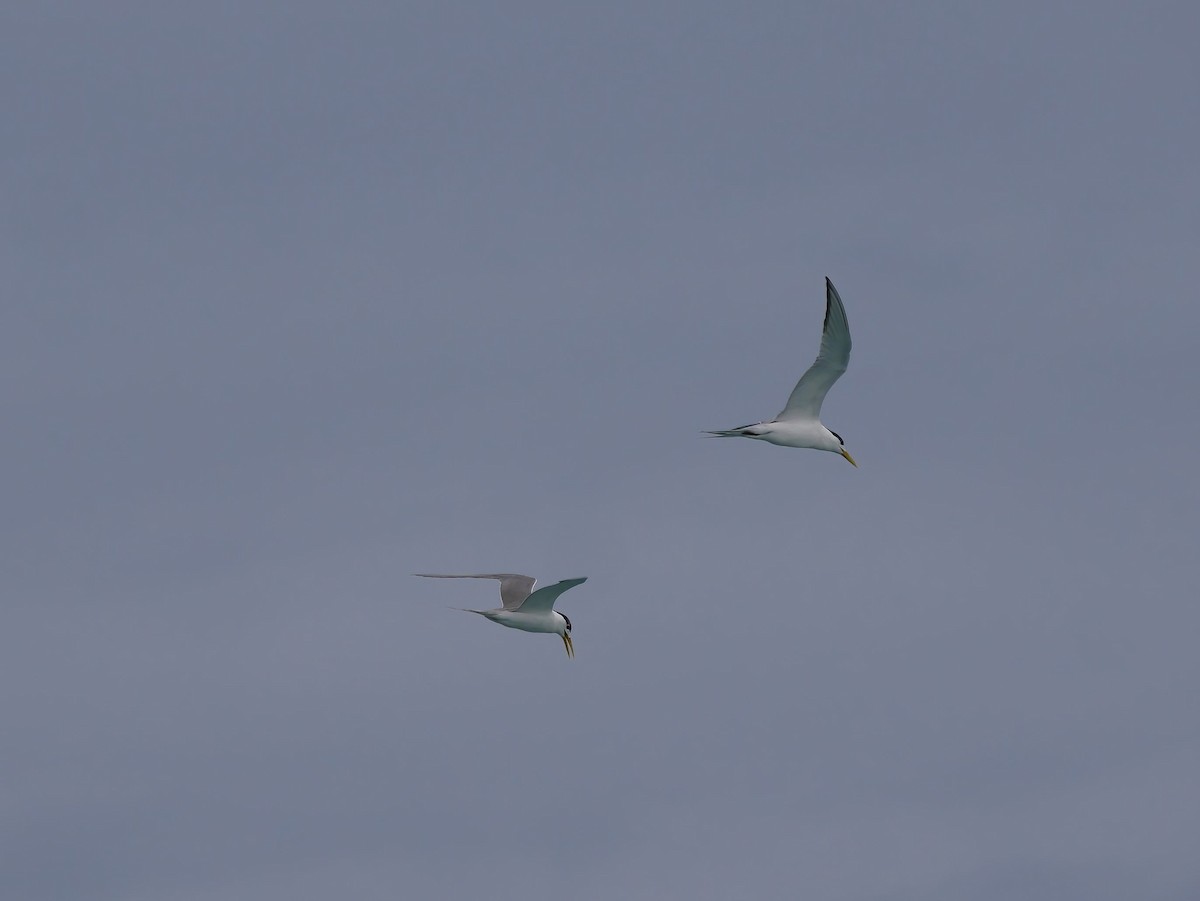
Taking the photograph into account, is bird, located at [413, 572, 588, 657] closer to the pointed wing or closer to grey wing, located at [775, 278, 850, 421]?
the pointed wing

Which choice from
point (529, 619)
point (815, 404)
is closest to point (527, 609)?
point (529, 619)

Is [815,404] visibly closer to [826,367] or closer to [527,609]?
[826,367]

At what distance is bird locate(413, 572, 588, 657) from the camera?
50591 millimetres

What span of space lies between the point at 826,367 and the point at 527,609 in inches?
339

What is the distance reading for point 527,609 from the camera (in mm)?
51562

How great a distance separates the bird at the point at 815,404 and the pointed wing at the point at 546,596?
4926 mm

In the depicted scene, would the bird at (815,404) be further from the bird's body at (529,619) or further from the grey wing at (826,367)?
the bird's body at (529,619)

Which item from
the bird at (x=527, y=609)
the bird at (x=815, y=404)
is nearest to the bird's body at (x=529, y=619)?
the bird at (x=527, y=609)

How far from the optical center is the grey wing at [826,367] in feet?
166

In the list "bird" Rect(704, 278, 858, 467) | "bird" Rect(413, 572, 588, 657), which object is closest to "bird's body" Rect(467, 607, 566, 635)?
"bird" Rect(413, 572, 588, 657)

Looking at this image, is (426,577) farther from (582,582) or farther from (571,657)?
(582,582)

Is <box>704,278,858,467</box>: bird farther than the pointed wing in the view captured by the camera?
Yes

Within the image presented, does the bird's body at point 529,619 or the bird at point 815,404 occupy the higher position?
the bird at point 815,404

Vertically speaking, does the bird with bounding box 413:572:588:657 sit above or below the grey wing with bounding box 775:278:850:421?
below
